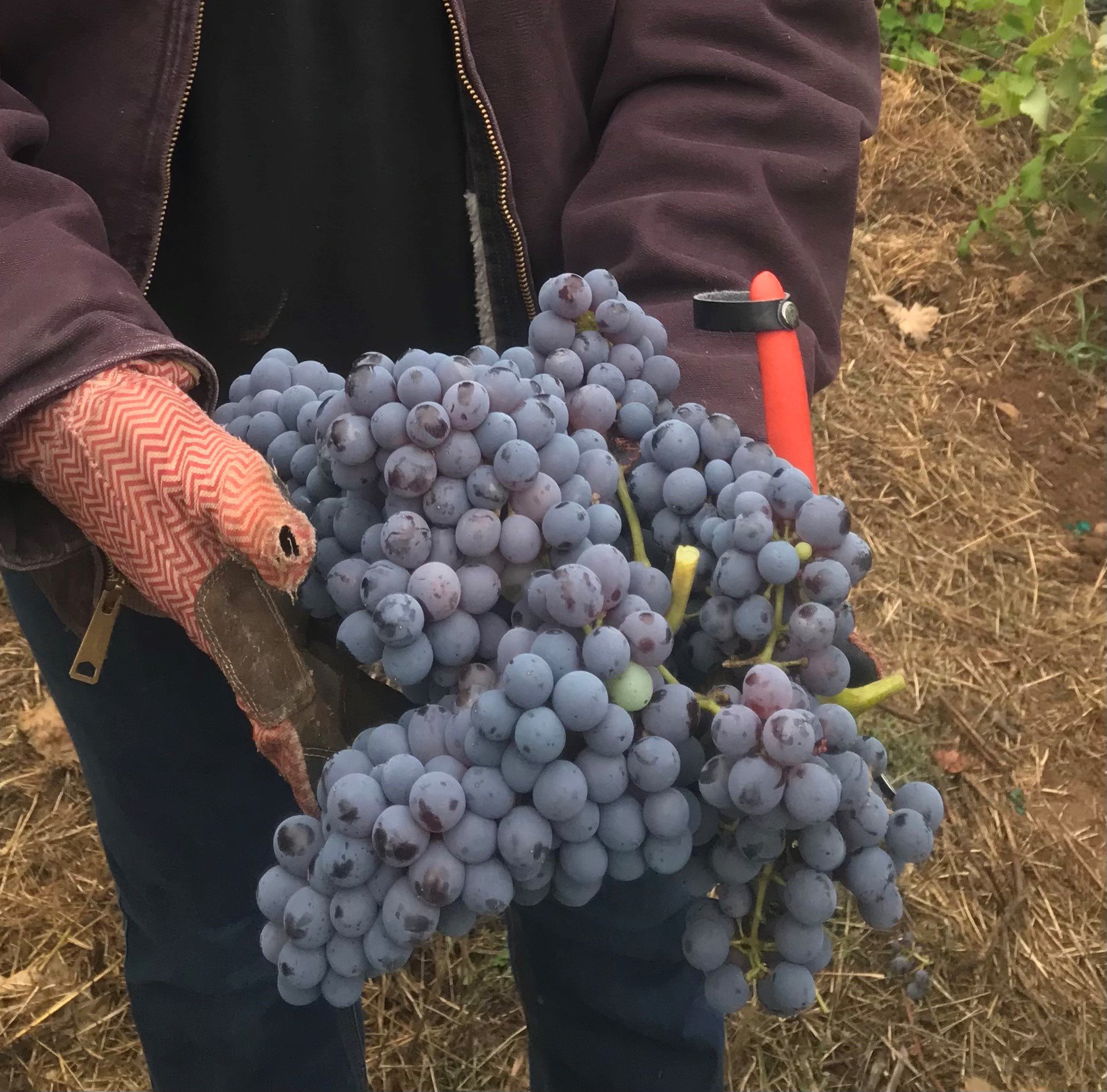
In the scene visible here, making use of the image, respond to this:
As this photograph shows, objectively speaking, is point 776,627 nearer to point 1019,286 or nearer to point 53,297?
point 53,297

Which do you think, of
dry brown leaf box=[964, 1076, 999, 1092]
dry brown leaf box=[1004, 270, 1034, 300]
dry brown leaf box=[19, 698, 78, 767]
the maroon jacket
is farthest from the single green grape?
dry brown leaf box=[1004, 270, 1034, 300]

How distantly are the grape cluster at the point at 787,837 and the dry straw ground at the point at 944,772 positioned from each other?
1180 mm

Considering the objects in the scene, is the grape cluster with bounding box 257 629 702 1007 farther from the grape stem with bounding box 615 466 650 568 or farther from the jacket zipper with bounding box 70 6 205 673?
the jacket zipper with bounding box 70 6 205 673

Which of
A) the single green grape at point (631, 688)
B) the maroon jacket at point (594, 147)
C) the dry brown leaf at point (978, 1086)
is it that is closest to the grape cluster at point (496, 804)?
the single green grape at point (631, 688)

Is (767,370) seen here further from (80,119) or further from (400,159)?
(80,119)

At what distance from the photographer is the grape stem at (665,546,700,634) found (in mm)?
635

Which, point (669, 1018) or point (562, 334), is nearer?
point (562, 334)

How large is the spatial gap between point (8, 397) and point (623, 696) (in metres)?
0.47

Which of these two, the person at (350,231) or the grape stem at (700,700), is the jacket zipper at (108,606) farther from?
the grape stem at (700,700)

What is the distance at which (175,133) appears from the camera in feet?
3.20

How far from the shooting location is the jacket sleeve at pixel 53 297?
0.71 m

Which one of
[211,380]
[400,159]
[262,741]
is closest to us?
[262,741]

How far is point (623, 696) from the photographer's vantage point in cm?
60

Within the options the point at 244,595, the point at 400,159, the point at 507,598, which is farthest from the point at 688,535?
the point at 400,159
